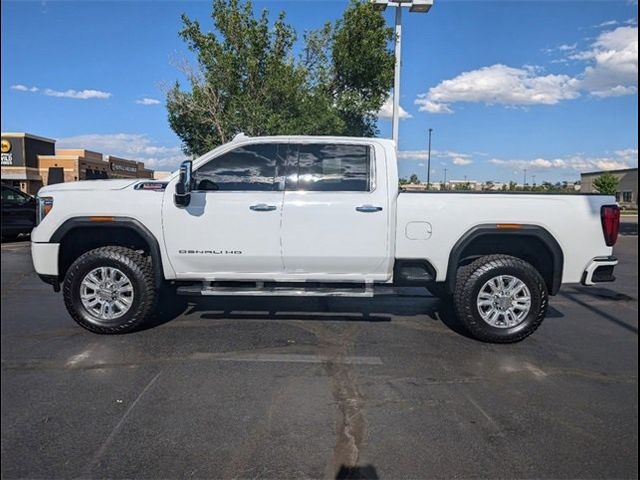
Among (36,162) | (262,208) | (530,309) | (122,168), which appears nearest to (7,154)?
(36,162)

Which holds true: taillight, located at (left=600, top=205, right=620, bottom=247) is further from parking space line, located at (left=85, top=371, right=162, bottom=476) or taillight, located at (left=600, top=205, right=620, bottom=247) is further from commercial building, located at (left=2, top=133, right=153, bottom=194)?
commercial building, located at (left=2, top=133, right=153, bottom=194)

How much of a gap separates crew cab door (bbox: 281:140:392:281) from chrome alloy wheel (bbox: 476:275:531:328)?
1080mm

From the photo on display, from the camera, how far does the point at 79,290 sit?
5312 mm

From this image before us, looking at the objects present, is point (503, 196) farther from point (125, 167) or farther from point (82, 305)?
point (125, 167)

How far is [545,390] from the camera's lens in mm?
4094

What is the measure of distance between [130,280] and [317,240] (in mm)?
2030

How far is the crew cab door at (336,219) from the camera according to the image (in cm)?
522

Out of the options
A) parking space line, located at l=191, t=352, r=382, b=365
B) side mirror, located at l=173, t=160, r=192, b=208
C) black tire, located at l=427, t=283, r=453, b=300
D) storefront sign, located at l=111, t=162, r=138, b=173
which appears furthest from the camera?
storefront sign, located at l=111, t=162, r=138, b=173

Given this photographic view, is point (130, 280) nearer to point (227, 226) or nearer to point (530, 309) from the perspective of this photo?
point (227, 226)

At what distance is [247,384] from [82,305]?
2360 millimetres

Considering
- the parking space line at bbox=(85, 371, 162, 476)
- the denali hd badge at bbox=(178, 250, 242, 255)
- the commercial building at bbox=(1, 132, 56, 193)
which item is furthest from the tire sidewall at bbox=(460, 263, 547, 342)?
the commercial building at bbox=(1, 132, 56, 193)

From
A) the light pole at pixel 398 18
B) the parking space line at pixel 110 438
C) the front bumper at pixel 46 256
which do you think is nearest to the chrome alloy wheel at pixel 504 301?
the parking space line at pixel 110 438

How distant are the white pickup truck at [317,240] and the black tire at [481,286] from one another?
0.01m

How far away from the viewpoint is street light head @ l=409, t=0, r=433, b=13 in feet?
42.1
